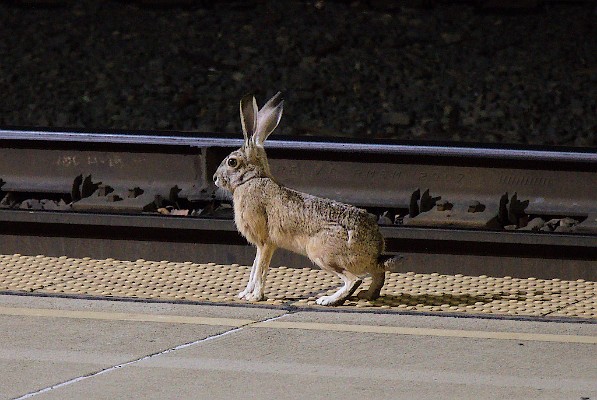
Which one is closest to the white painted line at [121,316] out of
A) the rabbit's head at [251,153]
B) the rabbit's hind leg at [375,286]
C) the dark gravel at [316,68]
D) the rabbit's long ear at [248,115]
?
the rabbit's hind leg at [375,286]

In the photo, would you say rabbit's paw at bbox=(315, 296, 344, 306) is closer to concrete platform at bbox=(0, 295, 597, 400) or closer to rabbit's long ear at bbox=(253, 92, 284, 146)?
concrete platform at bbox=(0, 295, 597, 400)

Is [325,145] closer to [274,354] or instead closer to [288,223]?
[288,223]

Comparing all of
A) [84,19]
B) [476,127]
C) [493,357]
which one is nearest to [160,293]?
[493,357]

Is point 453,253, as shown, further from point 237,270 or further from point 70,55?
point 70,55

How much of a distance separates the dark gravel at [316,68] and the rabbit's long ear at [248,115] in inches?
181

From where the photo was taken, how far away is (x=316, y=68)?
13031 mm

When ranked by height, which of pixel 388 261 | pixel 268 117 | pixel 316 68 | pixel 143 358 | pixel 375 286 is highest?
pixel 316 68

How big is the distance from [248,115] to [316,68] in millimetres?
6659

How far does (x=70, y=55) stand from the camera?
45.7 feet

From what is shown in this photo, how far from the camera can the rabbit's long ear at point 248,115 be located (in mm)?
6363

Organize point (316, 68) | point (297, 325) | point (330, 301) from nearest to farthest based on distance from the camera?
1. point (297, 325)
2. point (330, 301)
3. point (316, 68)

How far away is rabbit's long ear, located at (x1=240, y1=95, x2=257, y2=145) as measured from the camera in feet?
20.9

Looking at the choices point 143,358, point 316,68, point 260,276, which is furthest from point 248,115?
point 316,68

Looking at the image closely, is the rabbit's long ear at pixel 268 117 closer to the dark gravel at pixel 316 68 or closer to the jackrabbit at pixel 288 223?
the jackrabbit at pixel 288 223
